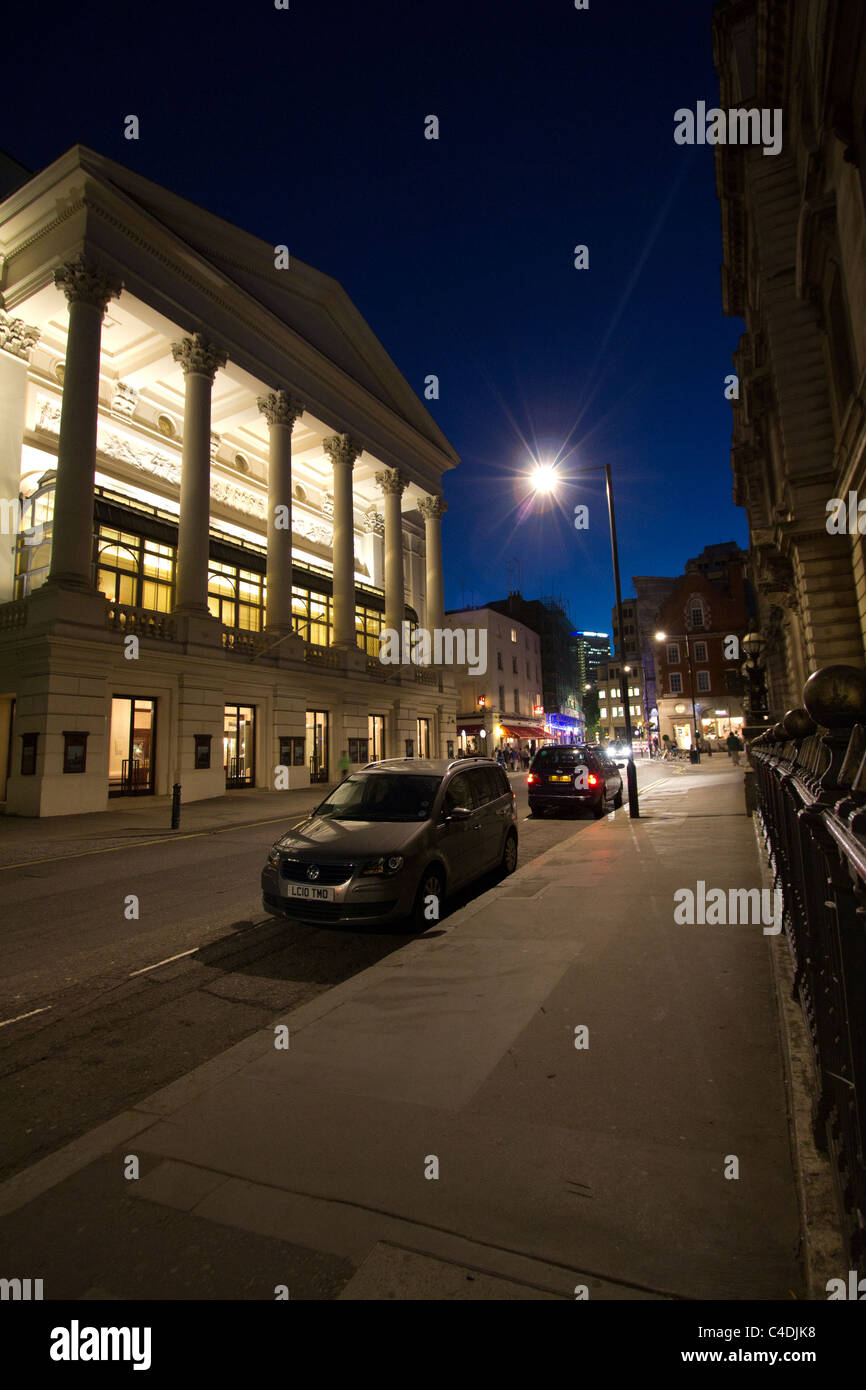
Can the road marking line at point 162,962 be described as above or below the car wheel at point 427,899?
below

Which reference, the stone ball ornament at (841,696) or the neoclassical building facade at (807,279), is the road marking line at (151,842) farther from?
the neoclassical building facade at (807,279)

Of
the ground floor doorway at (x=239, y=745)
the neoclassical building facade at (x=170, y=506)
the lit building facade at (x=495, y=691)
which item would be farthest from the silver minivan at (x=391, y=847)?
the lit building facade at (x=495, y=691)

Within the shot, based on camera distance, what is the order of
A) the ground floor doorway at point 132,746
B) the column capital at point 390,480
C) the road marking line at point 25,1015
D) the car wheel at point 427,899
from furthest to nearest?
the column capital at point 390,480, the ground floor doorway at point 132,746, the car wheel at point 427,899, the road marking line at point 25,1015

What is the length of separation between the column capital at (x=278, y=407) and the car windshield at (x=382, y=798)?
24.7 m

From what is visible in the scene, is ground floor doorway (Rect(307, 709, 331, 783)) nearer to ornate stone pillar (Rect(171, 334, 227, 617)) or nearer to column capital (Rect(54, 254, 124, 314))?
ornate stone pillar (Rect(171, 334, 227, 617))

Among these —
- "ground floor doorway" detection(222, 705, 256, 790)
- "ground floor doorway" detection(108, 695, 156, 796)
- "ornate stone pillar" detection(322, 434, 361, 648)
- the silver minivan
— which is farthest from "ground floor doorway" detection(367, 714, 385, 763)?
the silver minivan

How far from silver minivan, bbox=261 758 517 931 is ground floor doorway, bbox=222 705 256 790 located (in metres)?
17.4

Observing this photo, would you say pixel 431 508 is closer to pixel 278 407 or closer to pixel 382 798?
pixel 278 407

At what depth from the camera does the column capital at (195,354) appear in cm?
2408

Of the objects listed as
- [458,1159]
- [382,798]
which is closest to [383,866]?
[382,798]

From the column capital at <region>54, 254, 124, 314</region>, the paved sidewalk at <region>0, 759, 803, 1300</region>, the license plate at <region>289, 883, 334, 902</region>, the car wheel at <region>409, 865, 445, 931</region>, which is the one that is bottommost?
the paved sidewalk at <region>0, 759, 803, 1300</region>

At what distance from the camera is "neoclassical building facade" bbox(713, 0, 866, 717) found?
36.8 feet

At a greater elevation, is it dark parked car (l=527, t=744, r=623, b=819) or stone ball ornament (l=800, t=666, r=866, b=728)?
stone ball ornament (l=800, t=666, r=866, b=728)

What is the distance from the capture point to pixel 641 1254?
7.24 feet
